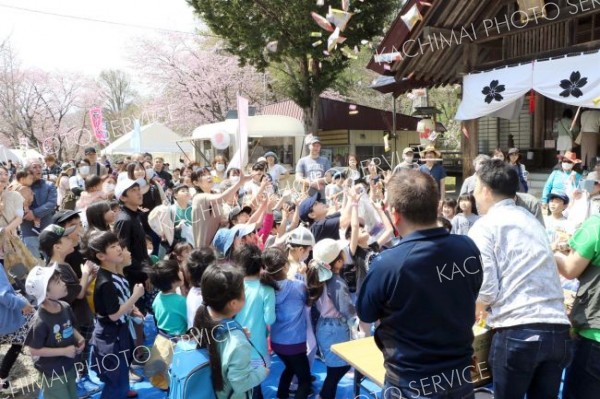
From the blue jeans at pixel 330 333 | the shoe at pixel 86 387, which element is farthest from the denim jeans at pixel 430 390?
the shoe at pixel 86 387

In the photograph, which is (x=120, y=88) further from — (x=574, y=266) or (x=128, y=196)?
(x=574, y=266)

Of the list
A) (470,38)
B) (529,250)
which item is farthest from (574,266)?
(470,38)

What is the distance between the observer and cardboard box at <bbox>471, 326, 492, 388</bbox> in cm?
239

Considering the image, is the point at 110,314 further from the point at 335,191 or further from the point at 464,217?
the point at 464,217

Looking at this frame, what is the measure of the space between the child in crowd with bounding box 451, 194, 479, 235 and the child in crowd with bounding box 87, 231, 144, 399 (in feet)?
11.2

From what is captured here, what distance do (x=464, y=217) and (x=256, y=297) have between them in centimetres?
305

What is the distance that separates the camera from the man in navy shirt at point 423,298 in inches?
63.6

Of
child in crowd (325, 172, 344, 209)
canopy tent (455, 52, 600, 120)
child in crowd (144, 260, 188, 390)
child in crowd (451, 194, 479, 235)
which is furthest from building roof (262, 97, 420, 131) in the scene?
Answer: child in crowd (144, 260, 188, 390)

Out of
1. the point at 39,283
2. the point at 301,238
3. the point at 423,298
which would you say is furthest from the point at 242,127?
the point at 423,298

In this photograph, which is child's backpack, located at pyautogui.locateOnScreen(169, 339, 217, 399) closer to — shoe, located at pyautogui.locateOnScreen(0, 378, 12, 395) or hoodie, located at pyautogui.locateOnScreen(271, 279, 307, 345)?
hoodie, located at pyautogui.locateOnScreen(271, 279, 307, 345)

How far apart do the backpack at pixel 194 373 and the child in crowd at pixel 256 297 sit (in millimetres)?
742

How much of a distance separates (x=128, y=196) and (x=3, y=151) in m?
15.0

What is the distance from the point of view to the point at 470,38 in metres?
7.94

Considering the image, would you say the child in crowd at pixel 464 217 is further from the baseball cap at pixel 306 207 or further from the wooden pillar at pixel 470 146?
the wooden pillar at pixel 470 146
